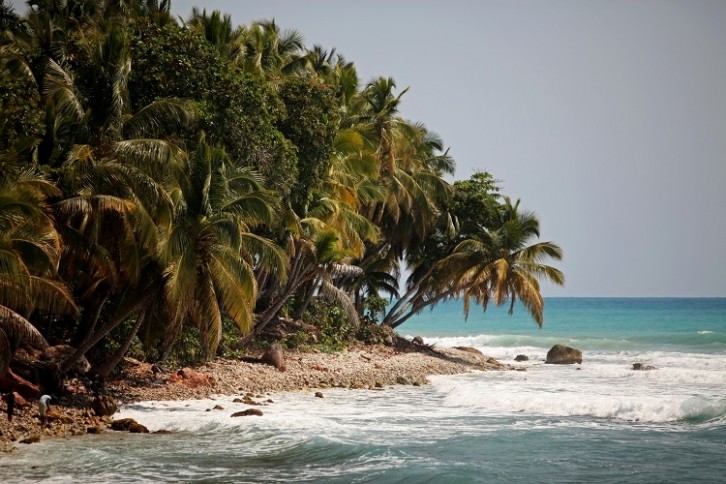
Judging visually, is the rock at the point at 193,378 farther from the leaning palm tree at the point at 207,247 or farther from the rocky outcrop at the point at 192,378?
the leaning palm tree at the point at 207,247

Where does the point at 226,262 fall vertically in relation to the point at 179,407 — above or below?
above

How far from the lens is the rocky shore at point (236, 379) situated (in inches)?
681

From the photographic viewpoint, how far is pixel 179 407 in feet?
66.0

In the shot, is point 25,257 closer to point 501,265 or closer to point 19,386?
point 19,386

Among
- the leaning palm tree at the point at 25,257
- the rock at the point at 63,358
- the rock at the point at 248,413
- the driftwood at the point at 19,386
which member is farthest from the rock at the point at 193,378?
the leaning palm tree at the point at 25,257

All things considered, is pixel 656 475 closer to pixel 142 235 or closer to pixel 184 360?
pixel 142 235

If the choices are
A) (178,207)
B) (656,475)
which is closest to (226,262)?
(178,207)

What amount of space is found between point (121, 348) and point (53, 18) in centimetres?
1146

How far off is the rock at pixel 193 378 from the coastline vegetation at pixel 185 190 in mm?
994

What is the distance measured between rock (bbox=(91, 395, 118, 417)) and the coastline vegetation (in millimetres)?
1214

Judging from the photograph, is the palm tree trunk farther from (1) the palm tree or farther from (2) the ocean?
(1) the palm tree

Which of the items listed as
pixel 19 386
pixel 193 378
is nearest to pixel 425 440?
pixel 193 378

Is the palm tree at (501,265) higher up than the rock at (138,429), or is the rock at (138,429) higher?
the palm tree at (501,265)

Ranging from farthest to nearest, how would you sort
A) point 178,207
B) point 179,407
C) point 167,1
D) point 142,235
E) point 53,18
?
point 167,1
point 53,18
point 179,407
point 178,207
point 142,235
